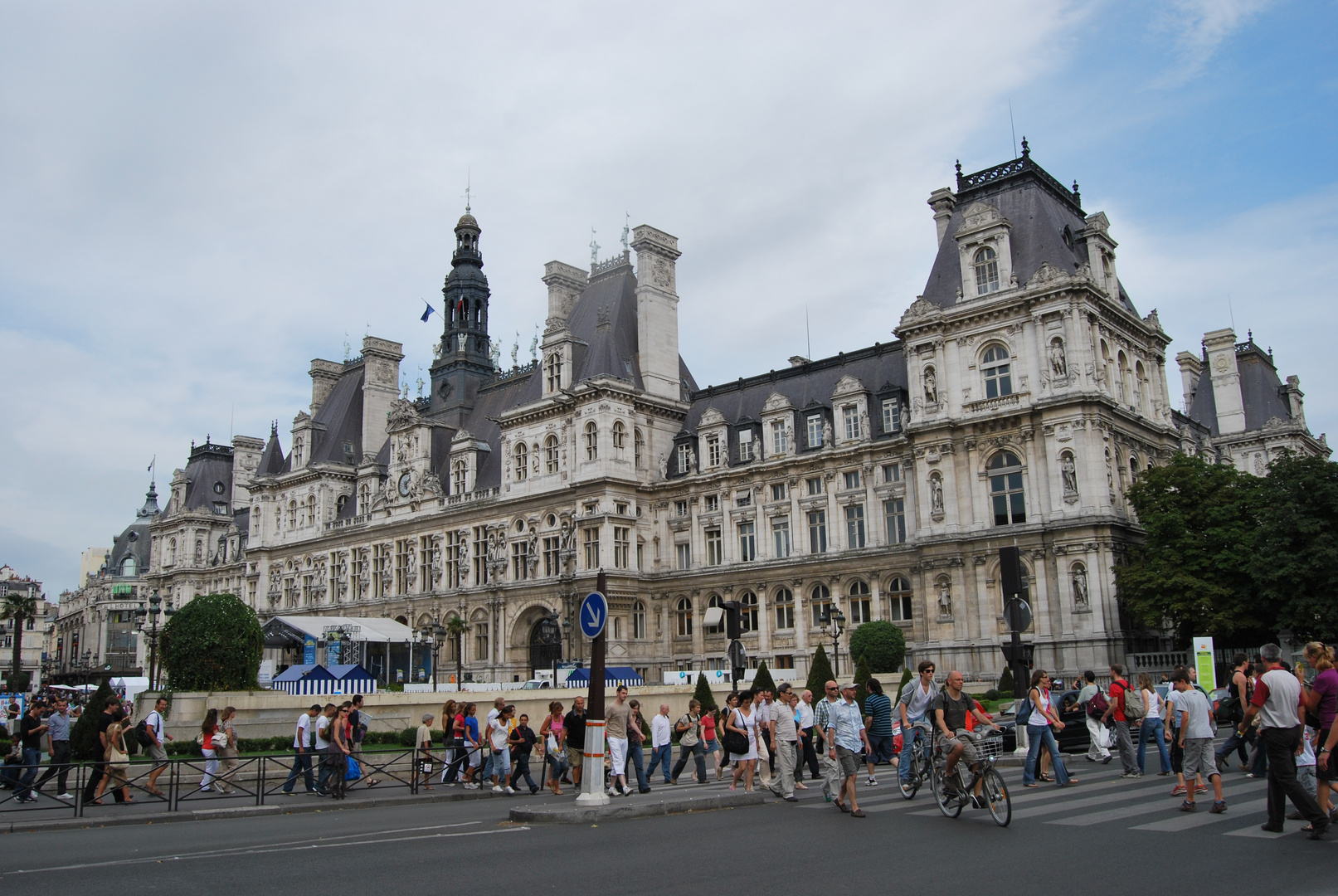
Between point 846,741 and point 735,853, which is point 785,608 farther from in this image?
point 735,853

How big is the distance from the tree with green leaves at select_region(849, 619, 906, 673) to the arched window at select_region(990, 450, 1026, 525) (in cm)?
663

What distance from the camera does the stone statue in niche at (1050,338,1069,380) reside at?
43.7 m

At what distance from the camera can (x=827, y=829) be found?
14320 millimetres

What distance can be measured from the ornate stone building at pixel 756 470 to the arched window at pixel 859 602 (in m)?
0.09

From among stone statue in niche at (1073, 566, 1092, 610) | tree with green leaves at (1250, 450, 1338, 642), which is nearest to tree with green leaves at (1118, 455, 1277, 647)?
tree with green leaves at (1250, 450, 1338, 642)

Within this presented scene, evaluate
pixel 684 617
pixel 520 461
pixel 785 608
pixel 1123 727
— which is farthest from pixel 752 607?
pixel 1123 727

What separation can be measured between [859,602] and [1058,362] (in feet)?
49.3

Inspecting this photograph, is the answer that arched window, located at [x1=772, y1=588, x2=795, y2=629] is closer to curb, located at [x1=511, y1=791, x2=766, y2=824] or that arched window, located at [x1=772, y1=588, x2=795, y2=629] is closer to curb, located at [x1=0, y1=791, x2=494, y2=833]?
curb, located at [x1=0, y1=791, x2=494, y2=833]

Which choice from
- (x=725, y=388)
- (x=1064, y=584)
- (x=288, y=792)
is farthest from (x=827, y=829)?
Answer: (x=725, y=388)

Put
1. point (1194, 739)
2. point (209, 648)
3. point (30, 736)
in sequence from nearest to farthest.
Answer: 1. point (1194, 739)
2. point (30, 736)
3. point (209, 648)

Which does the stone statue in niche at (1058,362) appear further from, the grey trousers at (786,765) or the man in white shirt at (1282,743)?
the man in white shirt at (1282,743)

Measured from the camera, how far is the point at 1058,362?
4384 centimetres

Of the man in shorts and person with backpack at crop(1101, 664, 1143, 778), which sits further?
person with backpack at crop(1101, 664, 1143, 778)

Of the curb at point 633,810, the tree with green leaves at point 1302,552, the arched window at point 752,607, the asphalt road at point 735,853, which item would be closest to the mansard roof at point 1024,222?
the tree with green leaves at point 1302,552
